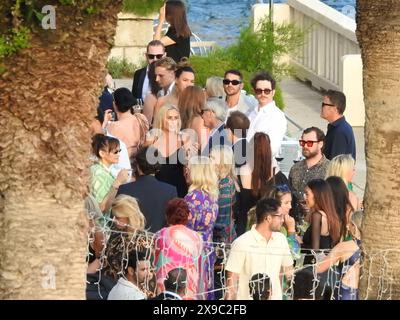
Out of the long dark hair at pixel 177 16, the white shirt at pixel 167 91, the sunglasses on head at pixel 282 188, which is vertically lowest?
the sunglasses on head at pixel 282 188

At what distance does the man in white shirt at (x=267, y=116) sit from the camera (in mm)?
13281

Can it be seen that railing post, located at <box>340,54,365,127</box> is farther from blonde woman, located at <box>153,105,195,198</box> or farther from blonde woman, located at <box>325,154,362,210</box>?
blonde woman, located at <box>325,154,362,210</box>

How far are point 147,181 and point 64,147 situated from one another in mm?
3260

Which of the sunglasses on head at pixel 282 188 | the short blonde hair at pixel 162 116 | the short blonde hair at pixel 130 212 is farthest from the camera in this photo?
the short blonde hair at pixel 162 116

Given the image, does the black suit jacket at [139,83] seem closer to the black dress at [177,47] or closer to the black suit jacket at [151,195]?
the black dress at [177,47]

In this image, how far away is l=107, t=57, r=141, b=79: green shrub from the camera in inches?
780

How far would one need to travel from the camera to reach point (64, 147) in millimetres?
8242

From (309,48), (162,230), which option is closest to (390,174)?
(162,230)

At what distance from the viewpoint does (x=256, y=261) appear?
10367mm

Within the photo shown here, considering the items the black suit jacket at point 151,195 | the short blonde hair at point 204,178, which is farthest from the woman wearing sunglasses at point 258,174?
the black suit jacket at point 151,195

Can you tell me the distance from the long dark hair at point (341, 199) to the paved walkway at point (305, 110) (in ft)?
14.1

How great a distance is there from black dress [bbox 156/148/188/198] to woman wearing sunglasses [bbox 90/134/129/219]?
0.32m
